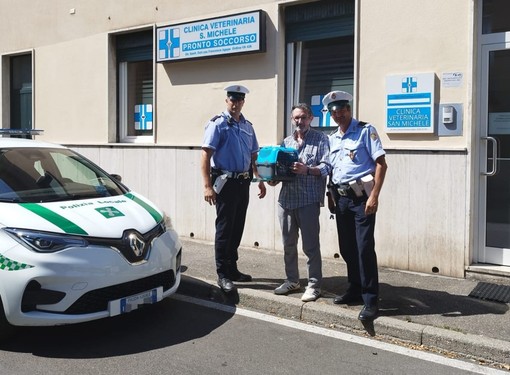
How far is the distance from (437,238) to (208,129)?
9.17 feet

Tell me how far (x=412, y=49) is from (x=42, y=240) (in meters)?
4.38

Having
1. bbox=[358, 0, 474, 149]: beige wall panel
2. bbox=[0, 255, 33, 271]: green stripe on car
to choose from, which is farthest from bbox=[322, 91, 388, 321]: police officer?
bbox=[0, 255, 33, 271]: green stripe on car

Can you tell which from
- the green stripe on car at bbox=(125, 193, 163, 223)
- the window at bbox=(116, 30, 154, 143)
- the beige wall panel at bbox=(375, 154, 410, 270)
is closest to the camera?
the green stripe on car at bbox=(125, 193, 163, 223)

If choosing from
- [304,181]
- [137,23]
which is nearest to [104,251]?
[304,181]

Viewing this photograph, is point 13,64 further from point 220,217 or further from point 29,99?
point 220,217

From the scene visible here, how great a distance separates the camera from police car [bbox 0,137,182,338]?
13.3ft

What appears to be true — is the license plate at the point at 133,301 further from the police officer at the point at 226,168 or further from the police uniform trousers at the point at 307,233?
the police uniform trousers at the point at 307,233

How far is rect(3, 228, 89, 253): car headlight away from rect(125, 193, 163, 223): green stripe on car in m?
0.91

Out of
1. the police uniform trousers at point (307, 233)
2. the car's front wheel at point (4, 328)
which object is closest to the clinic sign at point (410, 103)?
the police uniform trousers at point (307, 233)

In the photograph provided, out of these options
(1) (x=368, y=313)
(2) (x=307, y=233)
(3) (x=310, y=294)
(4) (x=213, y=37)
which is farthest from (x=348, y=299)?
(4) (x=213, y=37)

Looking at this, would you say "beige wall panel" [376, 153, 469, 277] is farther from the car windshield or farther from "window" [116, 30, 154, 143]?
"window" [116, 30, 154, 143]

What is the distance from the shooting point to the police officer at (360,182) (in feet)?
15.4

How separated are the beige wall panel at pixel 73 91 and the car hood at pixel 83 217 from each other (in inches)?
188

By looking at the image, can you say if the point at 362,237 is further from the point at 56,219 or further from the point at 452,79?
the point at 56,219
